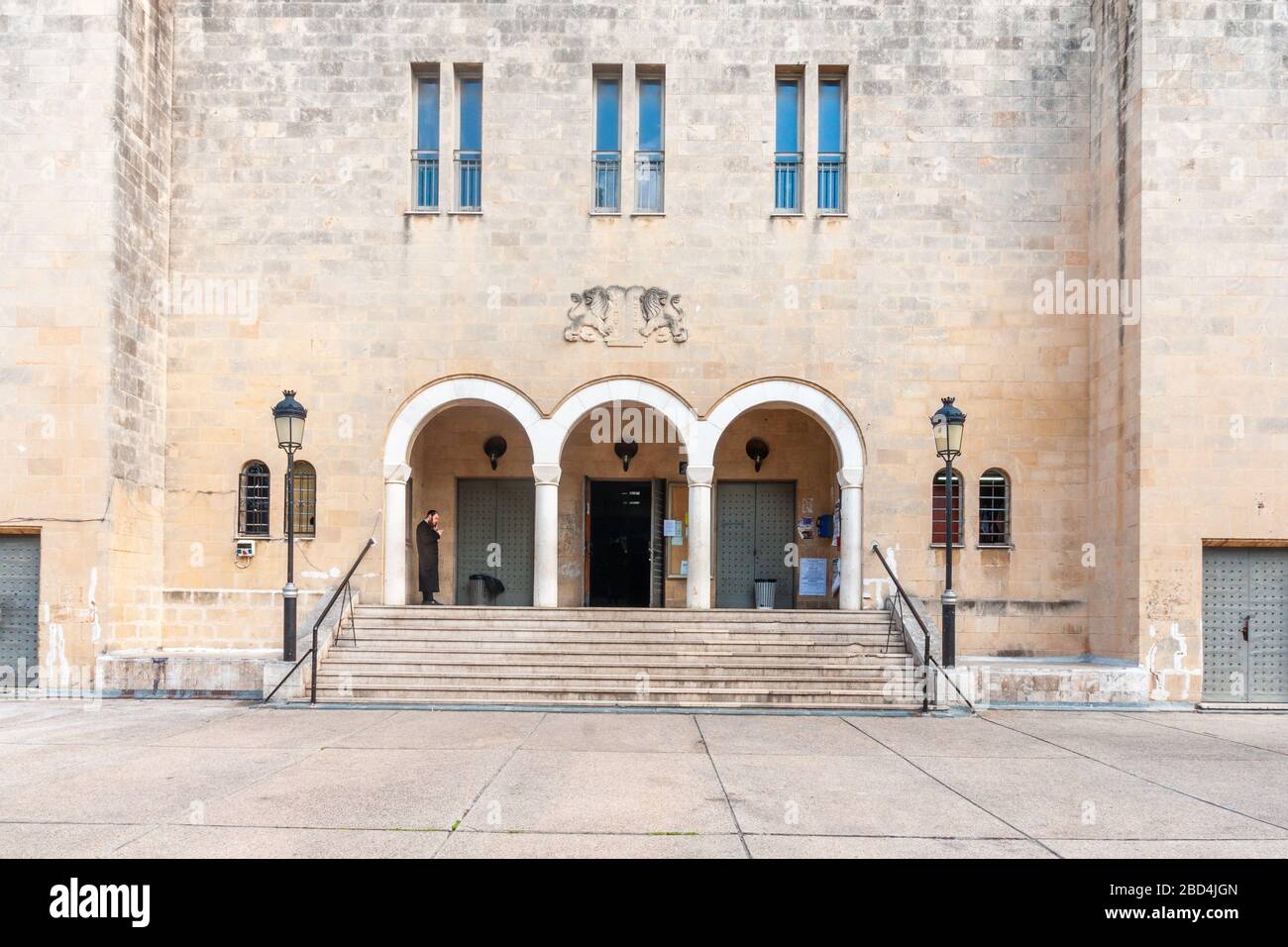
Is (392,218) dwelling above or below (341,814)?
above

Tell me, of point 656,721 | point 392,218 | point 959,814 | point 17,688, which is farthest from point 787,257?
point 17,688

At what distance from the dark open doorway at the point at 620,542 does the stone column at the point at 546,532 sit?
2471 mm

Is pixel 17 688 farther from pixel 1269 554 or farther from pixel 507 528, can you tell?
pixel 1269 554

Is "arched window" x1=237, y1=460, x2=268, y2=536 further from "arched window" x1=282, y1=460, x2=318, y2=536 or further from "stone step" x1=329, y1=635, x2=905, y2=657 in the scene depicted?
"stone step" x1=329, y1=635, x2=905, y2=657

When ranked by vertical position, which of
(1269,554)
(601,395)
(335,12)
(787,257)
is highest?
(335,12)

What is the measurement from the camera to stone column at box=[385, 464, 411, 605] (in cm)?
1482

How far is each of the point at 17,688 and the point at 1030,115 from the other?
1667 cm

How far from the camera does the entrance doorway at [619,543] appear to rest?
17.4m

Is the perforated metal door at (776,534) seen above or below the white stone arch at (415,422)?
below

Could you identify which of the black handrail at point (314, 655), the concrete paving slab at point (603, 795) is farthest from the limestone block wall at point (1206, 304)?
the black handrail at point (314, 655)

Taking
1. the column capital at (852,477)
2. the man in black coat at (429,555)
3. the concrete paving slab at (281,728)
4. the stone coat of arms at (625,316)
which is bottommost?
the concrete paving slab at (281,728)

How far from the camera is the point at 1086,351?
1515cm

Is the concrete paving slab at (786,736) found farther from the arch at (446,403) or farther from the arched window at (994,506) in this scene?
the arch at (446,403)

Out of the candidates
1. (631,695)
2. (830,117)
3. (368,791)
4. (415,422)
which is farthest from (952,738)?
(830,117)
